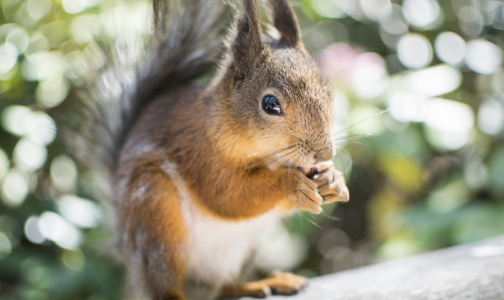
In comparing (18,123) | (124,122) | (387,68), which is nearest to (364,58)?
(387,68)

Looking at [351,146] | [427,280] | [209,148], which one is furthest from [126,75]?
[427,280]

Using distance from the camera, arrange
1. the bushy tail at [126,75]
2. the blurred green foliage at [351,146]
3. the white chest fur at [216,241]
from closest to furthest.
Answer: the white chest fur at [216,241], the bushy tail at [126,75], the blurred green foliage at [351,146]

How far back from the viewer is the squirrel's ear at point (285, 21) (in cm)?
110

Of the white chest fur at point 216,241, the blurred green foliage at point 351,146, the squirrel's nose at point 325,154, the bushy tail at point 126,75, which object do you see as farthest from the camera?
the blurred green foliage at point 351,146

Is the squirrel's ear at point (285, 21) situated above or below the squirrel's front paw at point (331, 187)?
above

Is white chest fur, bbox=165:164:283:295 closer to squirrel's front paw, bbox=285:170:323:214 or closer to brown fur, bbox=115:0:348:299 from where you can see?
brown fur, bbox=115:0:348:299

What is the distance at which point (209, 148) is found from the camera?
1.07 m

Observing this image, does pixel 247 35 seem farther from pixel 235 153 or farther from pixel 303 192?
pixel 303 192

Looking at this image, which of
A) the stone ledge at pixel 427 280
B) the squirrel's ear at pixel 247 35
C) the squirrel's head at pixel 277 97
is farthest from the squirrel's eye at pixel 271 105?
the stone ledge at pixel 427 280

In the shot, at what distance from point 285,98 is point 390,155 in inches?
32.5

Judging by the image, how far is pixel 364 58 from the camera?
5.71ft

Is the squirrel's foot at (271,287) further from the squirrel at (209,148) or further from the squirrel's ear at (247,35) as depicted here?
the squirrel's ear at (247,35)

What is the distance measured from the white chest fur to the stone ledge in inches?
5.1

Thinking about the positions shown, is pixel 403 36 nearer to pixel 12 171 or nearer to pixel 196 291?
pixel 196 291
